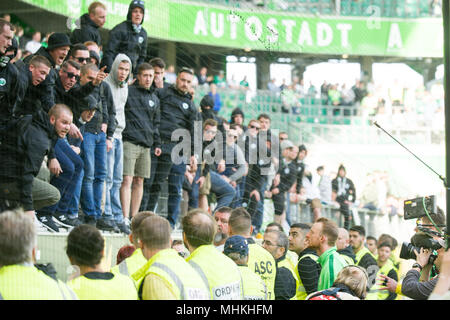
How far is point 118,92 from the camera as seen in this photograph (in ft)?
19.2

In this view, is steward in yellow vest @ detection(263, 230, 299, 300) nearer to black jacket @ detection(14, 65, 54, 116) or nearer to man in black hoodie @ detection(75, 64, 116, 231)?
man in black hoodie @ detection(75, 64, 116, 231)

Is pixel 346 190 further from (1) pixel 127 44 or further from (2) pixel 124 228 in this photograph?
(2) pixel 124 228

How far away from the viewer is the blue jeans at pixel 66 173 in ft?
17.6

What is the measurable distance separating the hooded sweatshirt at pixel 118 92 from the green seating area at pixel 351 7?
109 centimetres

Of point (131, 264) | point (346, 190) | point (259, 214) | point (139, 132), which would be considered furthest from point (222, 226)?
point (346, 190)

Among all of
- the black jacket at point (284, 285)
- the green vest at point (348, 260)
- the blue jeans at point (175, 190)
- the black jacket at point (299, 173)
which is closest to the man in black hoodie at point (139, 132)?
the blue jeans at point (175, 190)

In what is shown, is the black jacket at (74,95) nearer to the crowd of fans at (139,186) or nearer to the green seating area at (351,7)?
the crowd of fans at (139,186)

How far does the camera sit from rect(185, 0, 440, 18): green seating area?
6562 millimetres

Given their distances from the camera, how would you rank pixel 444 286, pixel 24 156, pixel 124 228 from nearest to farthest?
pixel 444 286
pixel 24 156
pixel 124 228

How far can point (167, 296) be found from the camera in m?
3.45

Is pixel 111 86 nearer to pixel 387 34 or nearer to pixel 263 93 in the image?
pixel 263 93

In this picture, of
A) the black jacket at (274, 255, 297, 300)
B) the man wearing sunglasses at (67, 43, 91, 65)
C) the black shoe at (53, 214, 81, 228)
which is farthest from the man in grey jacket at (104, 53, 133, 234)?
the black jacket at (274, 255, 297, 300)

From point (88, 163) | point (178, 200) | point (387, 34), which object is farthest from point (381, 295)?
point (387, 34)

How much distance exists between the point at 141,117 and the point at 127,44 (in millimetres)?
617
